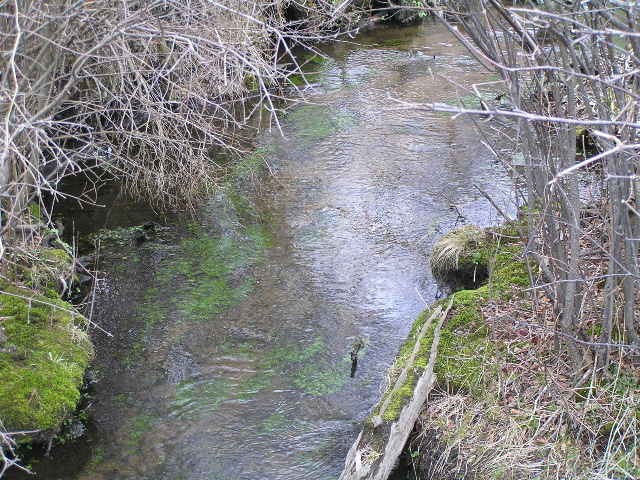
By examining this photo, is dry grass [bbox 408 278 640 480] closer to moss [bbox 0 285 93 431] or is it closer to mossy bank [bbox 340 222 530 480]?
mossy bank [bbox 340 222 530 480]

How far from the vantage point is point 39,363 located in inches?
235

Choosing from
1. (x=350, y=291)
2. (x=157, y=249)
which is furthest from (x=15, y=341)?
(x=350, y=291)

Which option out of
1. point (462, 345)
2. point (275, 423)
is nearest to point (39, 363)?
point (275, 423)

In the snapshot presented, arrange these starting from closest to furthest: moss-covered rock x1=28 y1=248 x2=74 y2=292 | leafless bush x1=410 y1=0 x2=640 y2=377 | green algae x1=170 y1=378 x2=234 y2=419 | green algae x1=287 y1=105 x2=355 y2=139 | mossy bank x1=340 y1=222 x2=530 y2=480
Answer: leafless bush x1=410 y1=0 x2=640 y2=377
mossy bank x1=340 y1=222 x2=530 y2=480
green algae x1=170 y1=378 x2=234 y2=419
moss-covered rock x1=28 y1=248 x2=74 y2=292
green algae x1=287 y1=105 x2=355 y2=139

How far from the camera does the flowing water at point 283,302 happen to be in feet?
18.9

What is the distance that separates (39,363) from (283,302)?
271cm

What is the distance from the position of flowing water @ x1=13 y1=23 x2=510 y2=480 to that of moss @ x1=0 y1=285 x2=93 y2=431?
1.13 feet

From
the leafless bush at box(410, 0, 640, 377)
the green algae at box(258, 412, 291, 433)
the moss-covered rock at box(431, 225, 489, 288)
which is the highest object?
the leafless bush at box(410, 0, 640, 377)

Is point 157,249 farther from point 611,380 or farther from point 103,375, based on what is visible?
point 611,380

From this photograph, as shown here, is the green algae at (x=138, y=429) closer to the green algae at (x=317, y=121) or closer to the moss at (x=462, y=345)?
the moss at (x=462, y=345)

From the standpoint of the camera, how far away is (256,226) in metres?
9.40

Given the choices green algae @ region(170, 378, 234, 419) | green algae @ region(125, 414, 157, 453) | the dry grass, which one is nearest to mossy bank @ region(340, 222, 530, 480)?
the dry grass

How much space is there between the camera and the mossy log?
4762mm

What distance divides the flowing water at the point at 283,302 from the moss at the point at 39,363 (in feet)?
1.13
